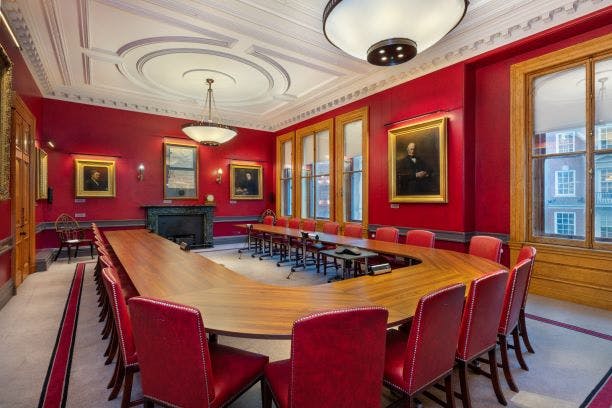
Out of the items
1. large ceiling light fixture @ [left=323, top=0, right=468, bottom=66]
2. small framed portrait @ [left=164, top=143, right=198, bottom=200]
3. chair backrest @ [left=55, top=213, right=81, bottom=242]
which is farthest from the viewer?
small framed portrait @ [left=164, top=143, right=198, bottom=200]

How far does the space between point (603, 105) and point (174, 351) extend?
5.21m

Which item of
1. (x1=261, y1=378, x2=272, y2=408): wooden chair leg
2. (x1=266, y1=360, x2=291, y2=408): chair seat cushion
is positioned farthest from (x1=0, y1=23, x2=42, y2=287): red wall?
(x1=266, y1=360, x2=291, y2=408): chair seat cushion

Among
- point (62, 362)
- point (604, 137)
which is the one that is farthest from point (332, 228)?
point (62, 362)

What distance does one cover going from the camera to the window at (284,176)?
30.5 ft

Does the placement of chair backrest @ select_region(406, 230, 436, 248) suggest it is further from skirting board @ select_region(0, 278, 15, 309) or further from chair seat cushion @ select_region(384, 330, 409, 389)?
skirting board @ select_region(0, 278, 15, 309)

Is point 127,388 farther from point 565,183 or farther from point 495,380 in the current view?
point 565,183

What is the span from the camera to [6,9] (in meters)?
3.76

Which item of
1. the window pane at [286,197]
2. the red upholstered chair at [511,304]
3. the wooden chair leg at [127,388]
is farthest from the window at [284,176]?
the wooden chair leg at [127,388]

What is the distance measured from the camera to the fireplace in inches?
310

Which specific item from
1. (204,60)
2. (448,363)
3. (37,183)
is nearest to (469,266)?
(448,363)

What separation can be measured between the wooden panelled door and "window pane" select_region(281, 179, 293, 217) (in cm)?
578

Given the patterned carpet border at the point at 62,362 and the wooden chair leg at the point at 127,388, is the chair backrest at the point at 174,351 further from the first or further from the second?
the patterned carpet border at the point at 62,362

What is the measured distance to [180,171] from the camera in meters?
8.35

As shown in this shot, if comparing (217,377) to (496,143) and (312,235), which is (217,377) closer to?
(312,235)
